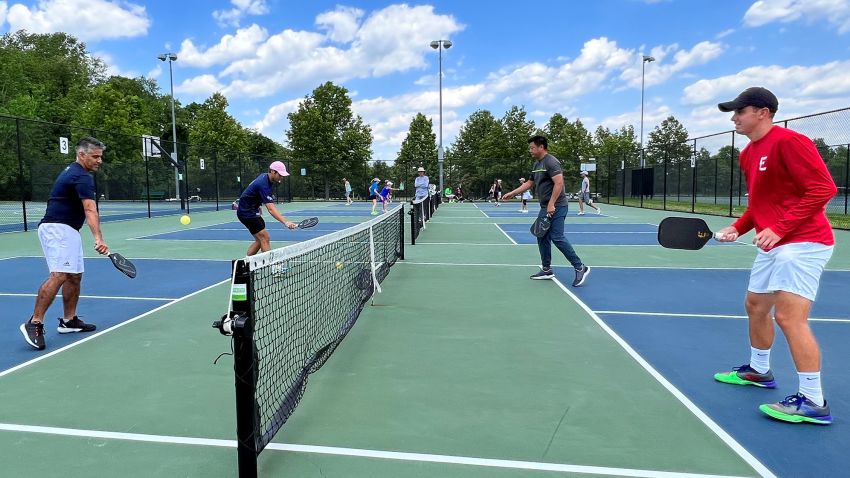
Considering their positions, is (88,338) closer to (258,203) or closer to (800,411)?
(258,203)

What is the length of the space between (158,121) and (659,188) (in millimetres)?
56254

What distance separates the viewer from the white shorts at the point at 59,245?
492 centimetres

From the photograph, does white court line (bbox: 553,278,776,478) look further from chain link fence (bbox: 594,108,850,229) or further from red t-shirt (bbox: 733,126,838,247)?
chain link fence (bbox: 594,108,850,229)

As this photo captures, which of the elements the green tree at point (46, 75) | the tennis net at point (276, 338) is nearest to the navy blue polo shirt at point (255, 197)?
the tennis net at point (276, 338)

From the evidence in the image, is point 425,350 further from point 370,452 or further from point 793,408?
point 793,408

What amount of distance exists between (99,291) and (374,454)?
5755 millimetres

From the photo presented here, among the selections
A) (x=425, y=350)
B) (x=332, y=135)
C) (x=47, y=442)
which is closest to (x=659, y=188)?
(x=332, y=135)

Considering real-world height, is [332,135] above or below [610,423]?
above

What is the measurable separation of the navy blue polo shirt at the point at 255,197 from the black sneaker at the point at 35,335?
2.74 meters

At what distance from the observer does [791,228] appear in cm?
312

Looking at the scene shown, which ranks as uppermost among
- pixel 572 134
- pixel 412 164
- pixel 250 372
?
pixel 572 134


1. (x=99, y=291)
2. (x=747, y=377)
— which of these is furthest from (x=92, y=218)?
(x=747, y=377)

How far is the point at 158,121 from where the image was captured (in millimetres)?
66500

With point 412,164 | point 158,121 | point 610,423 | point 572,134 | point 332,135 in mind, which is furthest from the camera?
point 158,121
